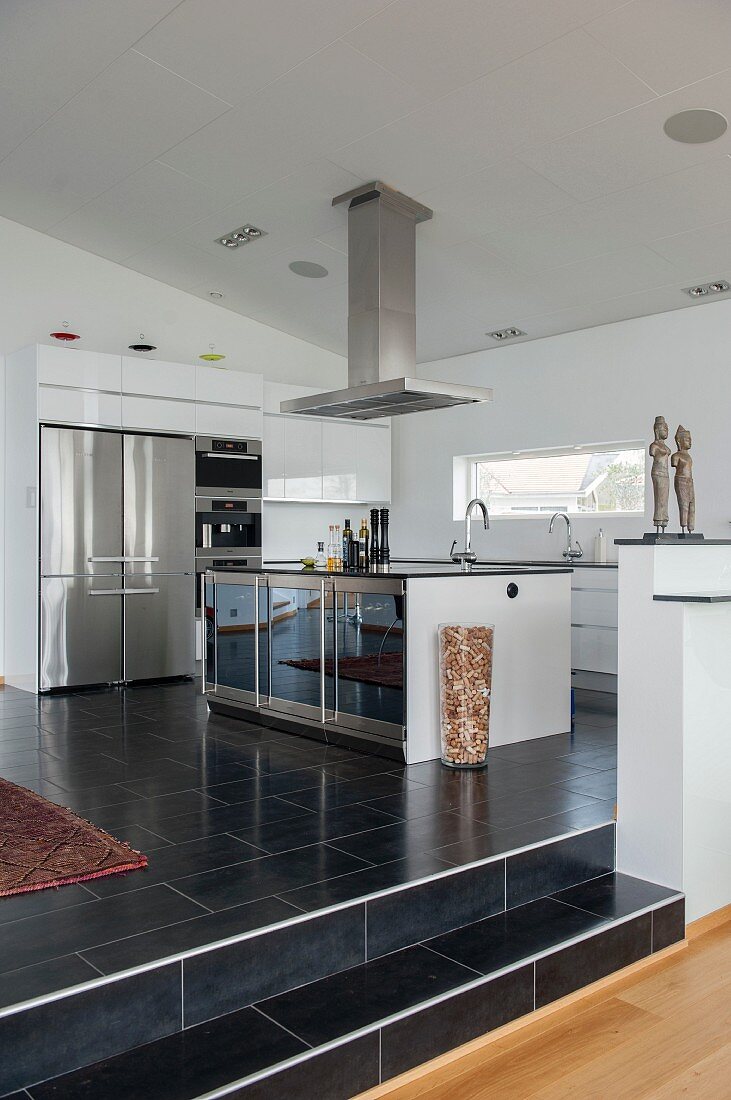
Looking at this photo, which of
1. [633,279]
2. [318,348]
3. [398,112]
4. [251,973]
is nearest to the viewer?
[251,973]

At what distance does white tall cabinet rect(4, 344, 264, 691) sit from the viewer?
18.6 ft

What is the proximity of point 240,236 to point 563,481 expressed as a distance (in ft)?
9.45

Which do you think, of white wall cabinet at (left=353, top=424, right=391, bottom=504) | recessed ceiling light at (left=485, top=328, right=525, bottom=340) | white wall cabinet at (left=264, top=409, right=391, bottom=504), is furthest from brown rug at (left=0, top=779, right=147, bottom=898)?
white wall cabinet at (left=353, top=424, right=391, bottom=504)

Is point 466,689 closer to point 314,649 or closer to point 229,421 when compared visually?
point 314,649

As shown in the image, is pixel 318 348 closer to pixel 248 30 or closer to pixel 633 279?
pixel 633 279

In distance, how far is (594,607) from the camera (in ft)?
18.4

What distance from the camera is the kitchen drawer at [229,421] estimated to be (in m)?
6.41

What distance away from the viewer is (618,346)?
20.0 ft

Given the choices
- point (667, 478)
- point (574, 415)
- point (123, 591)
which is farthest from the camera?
point (574, 415)

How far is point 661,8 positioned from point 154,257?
158 inches

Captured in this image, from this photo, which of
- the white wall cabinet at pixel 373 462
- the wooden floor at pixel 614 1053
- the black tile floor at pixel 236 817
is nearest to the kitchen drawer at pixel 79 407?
the black tile floor at pixel 236 817

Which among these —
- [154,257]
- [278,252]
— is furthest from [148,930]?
[154,257]

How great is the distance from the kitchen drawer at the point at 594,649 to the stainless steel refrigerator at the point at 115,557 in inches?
105

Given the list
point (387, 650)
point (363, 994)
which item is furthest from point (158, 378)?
point (363, 994)
